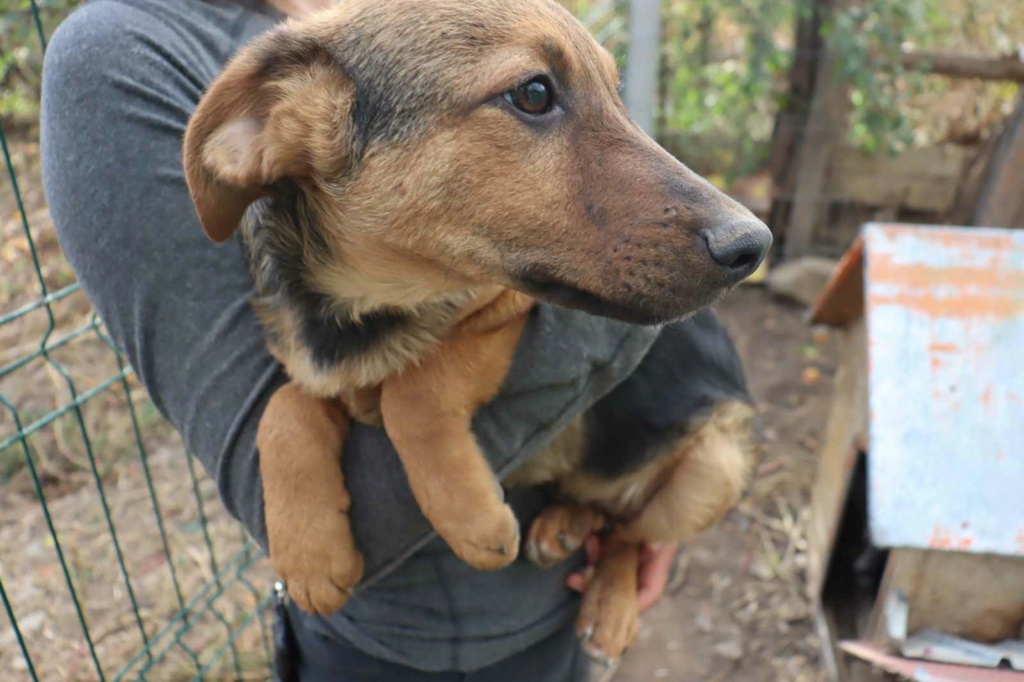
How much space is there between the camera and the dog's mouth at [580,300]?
1.44 m

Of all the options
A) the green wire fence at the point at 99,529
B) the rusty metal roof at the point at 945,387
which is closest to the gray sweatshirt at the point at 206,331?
the green wire fence at the point at 99,529

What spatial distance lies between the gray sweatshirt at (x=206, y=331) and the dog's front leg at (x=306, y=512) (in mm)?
43

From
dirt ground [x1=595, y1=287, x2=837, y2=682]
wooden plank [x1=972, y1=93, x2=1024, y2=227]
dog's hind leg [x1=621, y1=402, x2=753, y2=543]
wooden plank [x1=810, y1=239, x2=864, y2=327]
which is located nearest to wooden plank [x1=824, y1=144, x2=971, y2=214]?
wooden plank [x1=972, y1=93, x2=1024, y2=227]

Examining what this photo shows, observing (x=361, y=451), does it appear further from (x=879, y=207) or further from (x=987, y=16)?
(x=987, y=16)

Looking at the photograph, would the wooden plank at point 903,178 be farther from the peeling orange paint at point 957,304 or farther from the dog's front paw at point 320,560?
the dog's front paw at point 320,560

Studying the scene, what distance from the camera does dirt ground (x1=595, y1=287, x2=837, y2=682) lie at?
3516 mm

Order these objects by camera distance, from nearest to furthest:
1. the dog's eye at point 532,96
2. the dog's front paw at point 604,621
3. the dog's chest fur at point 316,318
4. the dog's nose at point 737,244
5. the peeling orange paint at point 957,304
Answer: the dog's nose at point 737,244 → the dog's eye at point 532,96 → the dog's chest fur at point 316,318 → the dog's front paw at point 604,621 → the peeling orange paint at point 957,304

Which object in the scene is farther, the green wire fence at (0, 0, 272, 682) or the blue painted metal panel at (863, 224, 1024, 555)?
the green wire fence at (0, 0, 272, 682)

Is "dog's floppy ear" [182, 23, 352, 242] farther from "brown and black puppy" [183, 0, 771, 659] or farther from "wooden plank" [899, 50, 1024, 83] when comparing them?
"wooden plank" [899, 50, 1024, 83]

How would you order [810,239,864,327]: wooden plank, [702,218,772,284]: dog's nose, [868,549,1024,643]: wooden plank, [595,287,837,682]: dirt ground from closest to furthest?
[702,218,772,284]: dog's nose
[868,549,1024,643]: wooden plank
[810,239,864,327]: wooden plank
[595,287,837,682]: dirt ground

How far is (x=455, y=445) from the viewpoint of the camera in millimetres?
1672

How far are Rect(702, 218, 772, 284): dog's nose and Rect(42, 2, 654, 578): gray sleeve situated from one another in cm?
46

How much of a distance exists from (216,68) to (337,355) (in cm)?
69

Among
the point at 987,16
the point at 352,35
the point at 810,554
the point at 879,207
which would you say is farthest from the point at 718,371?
the point at 987,16
